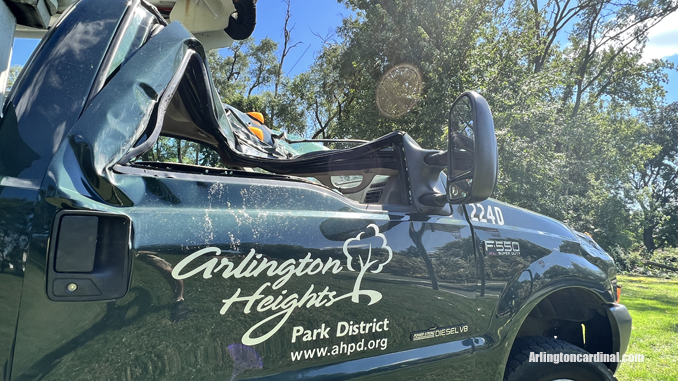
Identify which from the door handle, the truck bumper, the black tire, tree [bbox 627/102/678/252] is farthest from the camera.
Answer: tree [bbox 627/102/678/252]

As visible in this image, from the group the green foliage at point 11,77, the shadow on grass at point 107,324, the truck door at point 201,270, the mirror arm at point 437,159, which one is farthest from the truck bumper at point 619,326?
the green foliage at point 11,77

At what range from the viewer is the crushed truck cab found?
116cm

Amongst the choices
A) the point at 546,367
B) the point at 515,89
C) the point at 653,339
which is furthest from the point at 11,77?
the point at 515,89

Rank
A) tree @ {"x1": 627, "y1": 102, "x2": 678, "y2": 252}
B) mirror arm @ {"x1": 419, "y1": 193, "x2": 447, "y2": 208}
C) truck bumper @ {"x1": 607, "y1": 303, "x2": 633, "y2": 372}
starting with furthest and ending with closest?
1. tree @ {"x1": 627, "y1": 102, "x2": 678, "y2": 252}
2. truck bumper @ {"x1": 607, "y1": 303, "x2": 633, "y2": 372}
3. mirror arm @ {"x1": 419, "y1": 193, "x2": 447, "y2": 208}

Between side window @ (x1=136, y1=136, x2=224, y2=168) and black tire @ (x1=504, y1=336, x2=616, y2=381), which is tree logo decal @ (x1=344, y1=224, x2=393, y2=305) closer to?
black tire @ (x1=504, y1=336, x2=616, y2=381)

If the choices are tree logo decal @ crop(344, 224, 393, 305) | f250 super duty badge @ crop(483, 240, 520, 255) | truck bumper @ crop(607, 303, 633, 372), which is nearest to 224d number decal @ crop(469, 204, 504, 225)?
f250 super duty badge @ crop(483, 240, 520, 255)

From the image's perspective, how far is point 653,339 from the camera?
251 inches

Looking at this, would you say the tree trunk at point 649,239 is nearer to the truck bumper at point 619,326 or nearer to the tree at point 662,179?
the tree at point 662,179

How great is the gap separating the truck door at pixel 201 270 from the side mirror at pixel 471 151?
292mm

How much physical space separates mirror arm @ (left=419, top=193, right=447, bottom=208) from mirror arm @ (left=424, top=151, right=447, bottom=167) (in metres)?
0.16

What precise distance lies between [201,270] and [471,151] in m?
1.20

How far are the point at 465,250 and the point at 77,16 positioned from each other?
1926mm

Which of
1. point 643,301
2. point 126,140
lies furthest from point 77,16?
point 643,301

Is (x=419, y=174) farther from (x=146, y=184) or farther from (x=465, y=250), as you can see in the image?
(x=146, y=184)
